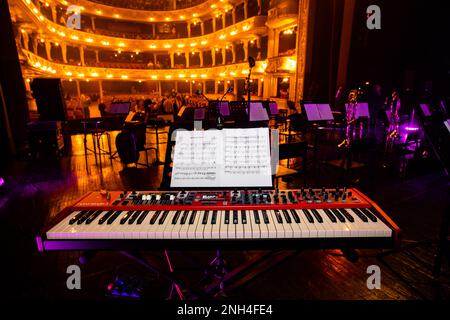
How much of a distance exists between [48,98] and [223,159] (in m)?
9.16

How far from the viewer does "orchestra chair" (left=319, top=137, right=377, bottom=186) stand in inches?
203

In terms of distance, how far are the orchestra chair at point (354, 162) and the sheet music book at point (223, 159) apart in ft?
11.0

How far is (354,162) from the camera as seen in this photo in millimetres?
6574

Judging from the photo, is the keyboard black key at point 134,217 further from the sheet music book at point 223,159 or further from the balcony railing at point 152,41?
the balcony railing at point 152,41

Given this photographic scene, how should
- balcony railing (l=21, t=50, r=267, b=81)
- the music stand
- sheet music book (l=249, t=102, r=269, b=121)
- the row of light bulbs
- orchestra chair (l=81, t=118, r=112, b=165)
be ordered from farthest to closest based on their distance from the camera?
the row of light bulbs → balcony railing (l=21, t=50, r=267, b=81) → the music stand → orchestra chair (l=81, t=118, r=112, b=165) → sheet music book (l=249, t=102, r=269, b=121)

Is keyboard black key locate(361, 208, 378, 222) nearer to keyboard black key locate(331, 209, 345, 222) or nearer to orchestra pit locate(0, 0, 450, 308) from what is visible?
orchestra pit locate(0, 0, 450, 308)

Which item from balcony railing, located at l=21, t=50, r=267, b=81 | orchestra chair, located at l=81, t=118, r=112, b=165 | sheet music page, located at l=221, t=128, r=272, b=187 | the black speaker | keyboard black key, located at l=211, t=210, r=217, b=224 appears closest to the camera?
keyboard black key, located at l=211, t=210, r=217, b=224

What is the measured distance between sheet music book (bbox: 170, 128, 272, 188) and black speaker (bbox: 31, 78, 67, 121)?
28.6 ft

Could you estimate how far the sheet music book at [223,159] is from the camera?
6.09ft

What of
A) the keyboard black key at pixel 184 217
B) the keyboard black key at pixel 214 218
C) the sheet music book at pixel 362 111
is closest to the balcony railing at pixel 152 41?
the sheet music book at pixel 362 111

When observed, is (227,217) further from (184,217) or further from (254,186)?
(254,186)

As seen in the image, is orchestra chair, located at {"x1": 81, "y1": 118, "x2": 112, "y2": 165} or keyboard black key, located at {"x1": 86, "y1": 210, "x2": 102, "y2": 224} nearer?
keyboard black key, located at {"x1": 86, "y1": 210, "x2": 102, "y2": 224}

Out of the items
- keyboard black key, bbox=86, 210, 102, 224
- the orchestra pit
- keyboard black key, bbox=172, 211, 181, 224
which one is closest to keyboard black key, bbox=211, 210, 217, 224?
the orchestra pit
